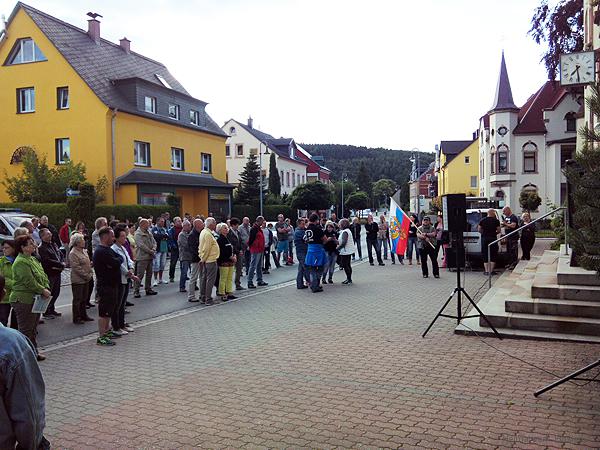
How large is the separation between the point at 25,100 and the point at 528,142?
42.9 meters

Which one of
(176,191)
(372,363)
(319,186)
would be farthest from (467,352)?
(319,186)

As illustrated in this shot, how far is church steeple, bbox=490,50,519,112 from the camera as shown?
54.0 m

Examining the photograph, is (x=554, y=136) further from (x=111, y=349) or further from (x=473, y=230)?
(x=111, y=349)

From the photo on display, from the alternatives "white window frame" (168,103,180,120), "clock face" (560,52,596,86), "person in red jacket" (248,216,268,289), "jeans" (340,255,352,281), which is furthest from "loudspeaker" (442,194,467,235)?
"white window frame" (168,103,180,120)

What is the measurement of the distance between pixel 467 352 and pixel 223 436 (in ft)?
13.4

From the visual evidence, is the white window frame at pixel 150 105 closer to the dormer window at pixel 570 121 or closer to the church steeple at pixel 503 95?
the church steeple at pixel 503 95

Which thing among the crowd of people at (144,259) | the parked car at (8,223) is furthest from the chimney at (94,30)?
the crowd of people at (144,259)

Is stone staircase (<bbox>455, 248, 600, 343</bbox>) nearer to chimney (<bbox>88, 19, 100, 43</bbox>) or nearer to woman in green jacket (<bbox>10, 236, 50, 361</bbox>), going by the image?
woman in green jacket (<bbox>10, 236, 50, 361</bbox>)

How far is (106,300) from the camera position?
859 cm

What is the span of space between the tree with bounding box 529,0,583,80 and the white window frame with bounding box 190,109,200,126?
76.8 feet

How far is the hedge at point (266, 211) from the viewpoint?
151ft

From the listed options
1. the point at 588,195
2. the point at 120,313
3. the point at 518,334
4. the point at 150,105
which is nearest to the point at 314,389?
the point at 588,195

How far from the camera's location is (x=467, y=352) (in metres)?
7.77

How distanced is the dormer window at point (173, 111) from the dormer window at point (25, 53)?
8.36 meters
